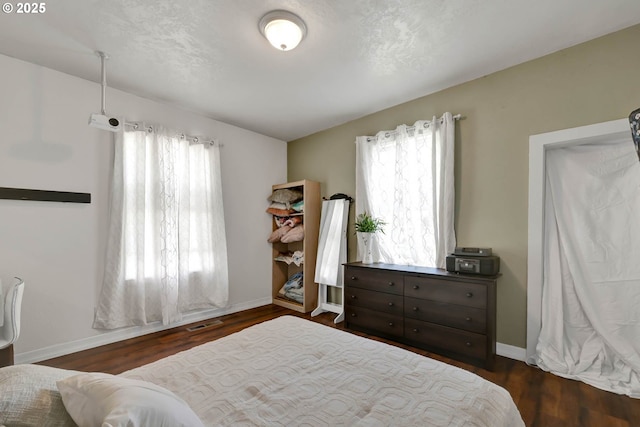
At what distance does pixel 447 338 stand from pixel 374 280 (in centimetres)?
86

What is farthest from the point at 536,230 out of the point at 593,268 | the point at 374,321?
the point at 374,321

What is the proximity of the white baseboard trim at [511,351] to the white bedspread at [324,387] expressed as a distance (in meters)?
1.71

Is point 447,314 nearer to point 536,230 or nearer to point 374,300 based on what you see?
point 374,300

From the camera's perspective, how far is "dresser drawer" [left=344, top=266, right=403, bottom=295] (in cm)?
281

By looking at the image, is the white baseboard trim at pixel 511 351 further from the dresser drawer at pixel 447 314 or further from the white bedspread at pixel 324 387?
the white bedspread at pixel 324 387

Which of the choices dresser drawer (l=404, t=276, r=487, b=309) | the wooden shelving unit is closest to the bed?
dresser drawer (l=404, t=276, r=487, b=309)

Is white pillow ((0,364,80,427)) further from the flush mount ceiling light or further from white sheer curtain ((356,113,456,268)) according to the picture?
white sheer curtain ((356,113,456,268))

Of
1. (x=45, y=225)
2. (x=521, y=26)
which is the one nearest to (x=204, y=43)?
(x=45, y=225)

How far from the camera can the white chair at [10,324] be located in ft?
6.06

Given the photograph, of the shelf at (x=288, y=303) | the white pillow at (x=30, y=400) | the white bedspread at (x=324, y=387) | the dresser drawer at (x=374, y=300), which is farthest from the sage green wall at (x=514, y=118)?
the white pillow at (x=30, y=400)

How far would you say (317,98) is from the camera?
3.13 metres

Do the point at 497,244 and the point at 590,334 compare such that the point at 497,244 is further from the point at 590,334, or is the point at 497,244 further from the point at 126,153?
the point at 126,153

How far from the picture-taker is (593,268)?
2.25 metres

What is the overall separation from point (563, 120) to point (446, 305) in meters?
1.88
